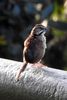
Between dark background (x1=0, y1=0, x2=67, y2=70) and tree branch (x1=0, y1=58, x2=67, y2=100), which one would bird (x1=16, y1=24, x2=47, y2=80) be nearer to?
tree branch (x1=0, y1=58, x2=67, y2=100)

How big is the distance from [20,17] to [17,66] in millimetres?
3930

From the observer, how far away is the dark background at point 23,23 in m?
6.35

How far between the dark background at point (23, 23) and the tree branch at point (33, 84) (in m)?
3.20

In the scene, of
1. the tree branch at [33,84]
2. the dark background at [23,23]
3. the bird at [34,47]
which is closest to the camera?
the tree branch at [33,84]

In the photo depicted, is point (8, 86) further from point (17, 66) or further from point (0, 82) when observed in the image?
point (17, 66)

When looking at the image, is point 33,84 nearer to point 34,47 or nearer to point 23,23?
point 34,47

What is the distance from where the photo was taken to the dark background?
6352 millimetres

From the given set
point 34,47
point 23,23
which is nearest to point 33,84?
point 34,47

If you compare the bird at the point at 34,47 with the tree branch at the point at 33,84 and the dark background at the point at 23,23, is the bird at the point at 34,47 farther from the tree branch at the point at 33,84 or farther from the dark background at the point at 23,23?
the dark background at the point at 23,23

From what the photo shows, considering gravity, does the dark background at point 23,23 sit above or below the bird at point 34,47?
below

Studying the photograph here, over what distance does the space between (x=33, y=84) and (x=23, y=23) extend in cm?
420

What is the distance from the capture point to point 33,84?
2.57 metres

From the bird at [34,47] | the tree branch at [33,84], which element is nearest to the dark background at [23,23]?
the bird at [34,47]

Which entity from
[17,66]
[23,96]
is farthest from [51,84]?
[17,66]
